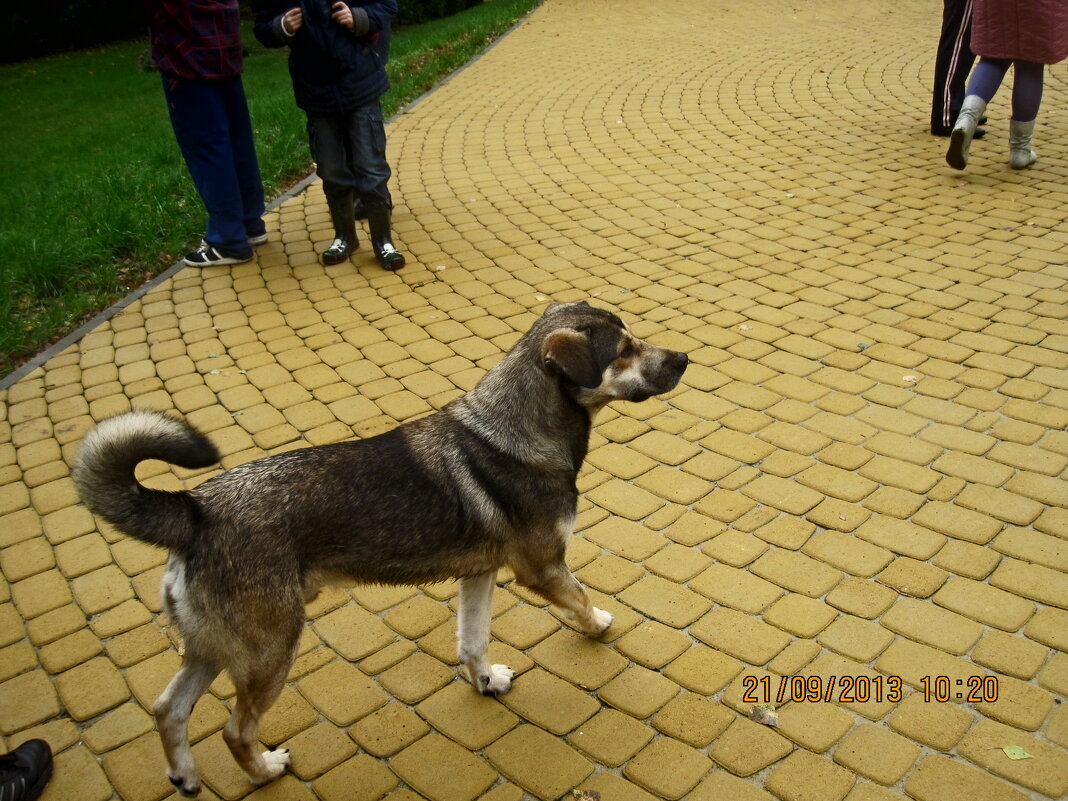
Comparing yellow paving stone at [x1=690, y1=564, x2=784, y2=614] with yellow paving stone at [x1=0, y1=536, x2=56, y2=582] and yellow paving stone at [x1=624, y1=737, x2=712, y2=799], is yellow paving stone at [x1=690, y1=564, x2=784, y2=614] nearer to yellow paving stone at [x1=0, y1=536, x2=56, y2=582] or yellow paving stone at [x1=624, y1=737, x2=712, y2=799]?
yellow paving stone at [x1=624, y1=737, x2=712, y2=799]

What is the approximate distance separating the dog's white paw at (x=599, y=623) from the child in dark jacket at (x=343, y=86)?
463 centimetres

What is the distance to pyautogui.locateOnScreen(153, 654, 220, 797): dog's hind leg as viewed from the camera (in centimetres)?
330

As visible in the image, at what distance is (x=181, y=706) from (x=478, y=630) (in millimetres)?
1205

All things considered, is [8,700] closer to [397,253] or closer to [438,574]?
→ [438,574]

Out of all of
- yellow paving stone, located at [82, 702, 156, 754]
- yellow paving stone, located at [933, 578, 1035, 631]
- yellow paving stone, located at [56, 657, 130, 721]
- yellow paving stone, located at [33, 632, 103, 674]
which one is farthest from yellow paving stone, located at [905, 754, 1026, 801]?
yellow paving stone, located at [33, 632, 103, 674]

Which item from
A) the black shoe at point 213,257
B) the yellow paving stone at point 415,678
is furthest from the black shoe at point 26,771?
the black shoe at point 213,257

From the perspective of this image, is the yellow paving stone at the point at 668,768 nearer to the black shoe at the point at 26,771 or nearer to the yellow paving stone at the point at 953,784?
the yellow paving stone at the point at 953,784

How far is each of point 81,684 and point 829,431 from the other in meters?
4.26

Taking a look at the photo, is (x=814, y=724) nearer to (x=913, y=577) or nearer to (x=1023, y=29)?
(x=913, y=577)

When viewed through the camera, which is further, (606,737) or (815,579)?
(815,579)

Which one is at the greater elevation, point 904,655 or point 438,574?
point 438,574

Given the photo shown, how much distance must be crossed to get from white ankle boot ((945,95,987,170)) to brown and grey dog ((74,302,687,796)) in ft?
20.0

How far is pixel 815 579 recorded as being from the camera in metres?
4.30

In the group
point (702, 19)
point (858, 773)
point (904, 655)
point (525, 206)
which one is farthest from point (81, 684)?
point (702, 19)
